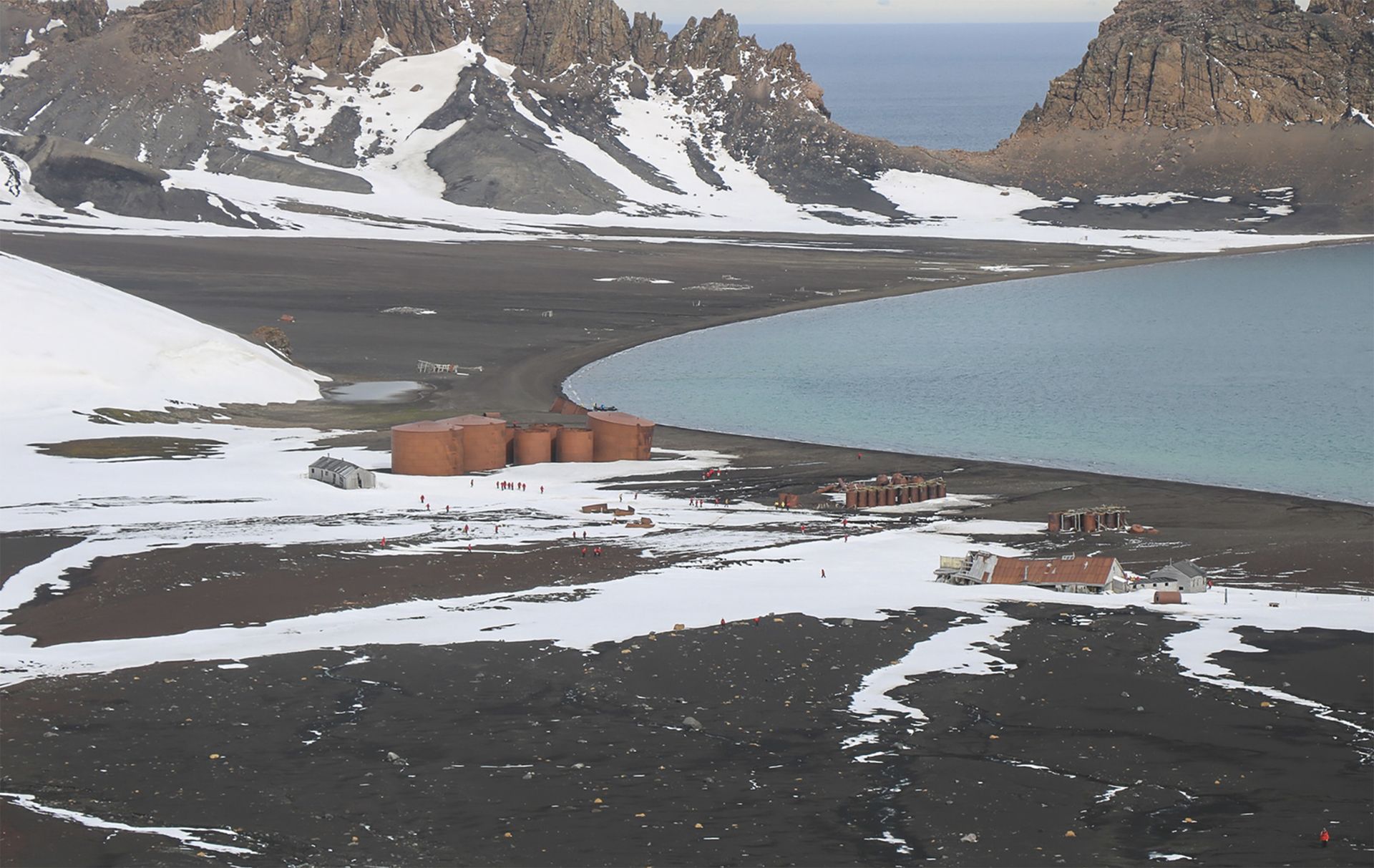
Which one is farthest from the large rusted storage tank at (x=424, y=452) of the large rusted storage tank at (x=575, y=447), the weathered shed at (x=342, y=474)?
the large rusted storage tank at (x=575, y=447)

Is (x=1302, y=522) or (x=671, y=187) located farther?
(x=671, y=187)

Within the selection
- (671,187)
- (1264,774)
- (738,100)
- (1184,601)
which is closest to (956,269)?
(671,187)

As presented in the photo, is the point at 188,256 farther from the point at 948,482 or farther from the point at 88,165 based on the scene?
the point at 948,482

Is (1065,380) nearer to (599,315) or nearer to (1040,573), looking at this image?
(599,315)

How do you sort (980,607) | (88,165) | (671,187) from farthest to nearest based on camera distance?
1. (671,187)
2. (88,165)
3. (980,607)

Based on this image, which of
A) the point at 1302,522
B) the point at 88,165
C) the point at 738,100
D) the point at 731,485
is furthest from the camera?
the point at 738,100

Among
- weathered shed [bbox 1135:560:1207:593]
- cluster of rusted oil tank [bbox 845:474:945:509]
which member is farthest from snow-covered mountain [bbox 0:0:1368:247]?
weathered shed [bbox 1135:560:1207:593]

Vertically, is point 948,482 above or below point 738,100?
below
